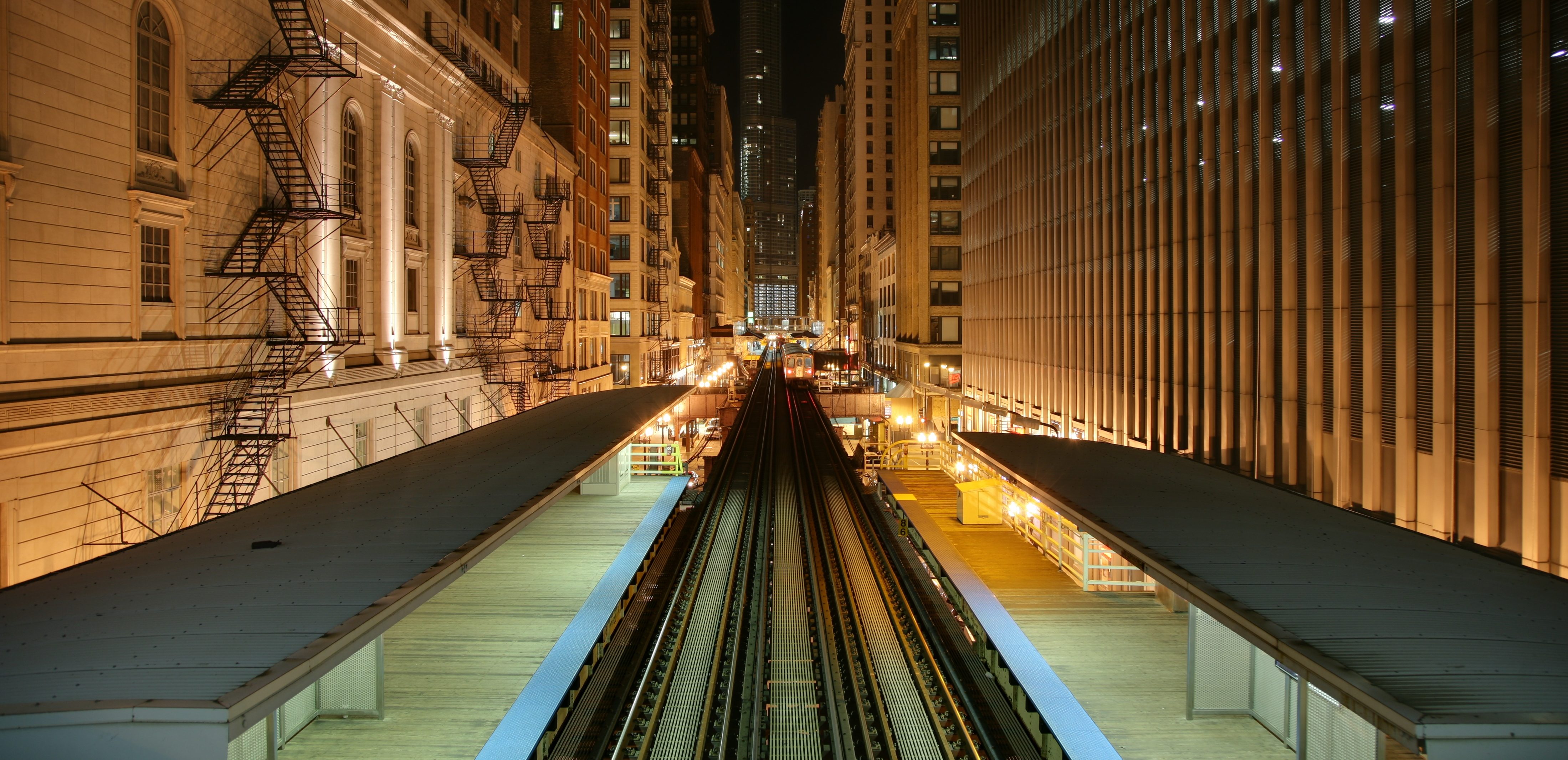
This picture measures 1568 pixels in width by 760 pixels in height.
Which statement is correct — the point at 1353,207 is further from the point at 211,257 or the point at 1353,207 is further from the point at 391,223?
the point at 391,223

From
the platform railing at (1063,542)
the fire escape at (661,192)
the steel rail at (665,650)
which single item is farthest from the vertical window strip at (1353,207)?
the fire escape at (661,192)

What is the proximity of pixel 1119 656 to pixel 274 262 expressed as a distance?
19767mm

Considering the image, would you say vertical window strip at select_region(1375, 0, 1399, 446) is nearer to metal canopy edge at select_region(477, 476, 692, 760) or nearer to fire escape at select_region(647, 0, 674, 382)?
metal canopy edge at select_region(477, 476, 692, 760)

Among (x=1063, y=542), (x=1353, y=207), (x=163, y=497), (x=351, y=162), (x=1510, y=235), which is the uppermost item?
(x=351, y=162)

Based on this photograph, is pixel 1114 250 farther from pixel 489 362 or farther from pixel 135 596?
pixel 135 596

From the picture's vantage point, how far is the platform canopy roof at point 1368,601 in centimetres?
658

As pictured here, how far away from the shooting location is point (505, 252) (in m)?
37.0

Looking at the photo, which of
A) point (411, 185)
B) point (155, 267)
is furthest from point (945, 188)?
point (155, 267)

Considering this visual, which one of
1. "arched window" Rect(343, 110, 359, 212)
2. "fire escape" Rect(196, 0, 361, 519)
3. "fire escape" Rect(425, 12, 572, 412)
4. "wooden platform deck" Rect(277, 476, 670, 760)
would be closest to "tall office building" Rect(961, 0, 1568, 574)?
"wooden platform deck" Rect(277, 476, 670, 760)

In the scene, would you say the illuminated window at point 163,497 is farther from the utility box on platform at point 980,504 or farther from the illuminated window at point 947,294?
the illuminated window at point 947,294

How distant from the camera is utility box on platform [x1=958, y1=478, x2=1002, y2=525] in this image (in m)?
23.2

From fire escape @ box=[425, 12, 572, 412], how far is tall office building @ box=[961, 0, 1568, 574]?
21.9m

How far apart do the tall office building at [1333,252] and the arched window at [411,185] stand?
884 inches

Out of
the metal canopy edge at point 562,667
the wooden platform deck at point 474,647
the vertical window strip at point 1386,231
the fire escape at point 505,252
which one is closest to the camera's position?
the metal canopy edge at point 562,667
